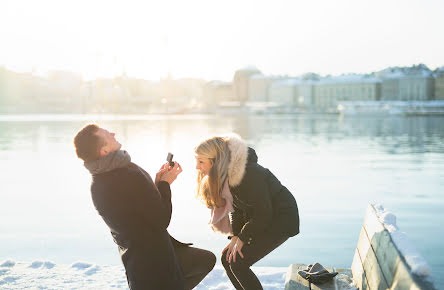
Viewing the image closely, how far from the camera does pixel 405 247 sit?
2020mm

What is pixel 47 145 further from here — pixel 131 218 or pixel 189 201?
pixel 131 218

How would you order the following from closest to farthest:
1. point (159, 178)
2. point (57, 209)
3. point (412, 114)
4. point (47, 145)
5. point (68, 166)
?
point (159, 178) → point (57, 209) → point (68, 166) → point (47, 145) → point (412, 114)

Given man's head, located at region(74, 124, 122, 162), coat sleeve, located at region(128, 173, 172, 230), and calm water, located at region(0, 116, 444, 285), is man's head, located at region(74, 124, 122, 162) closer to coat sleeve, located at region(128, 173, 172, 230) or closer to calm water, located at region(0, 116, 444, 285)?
coat sleeve, located at region(128, 173, 172, 230)

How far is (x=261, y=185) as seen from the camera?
2943 mm

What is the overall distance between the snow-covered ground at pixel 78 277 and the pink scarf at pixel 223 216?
0.92 m

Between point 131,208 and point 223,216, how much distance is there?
2.27ft

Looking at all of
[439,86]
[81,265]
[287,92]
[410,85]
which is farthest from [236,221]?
[287,92]

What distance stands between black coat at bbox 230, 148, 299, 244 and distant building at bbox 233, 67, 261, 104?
4576 inches

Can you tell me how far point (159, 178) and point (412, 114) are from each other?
7730 cm

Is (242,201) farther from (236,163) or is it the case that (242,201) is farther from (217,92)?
(217,92)

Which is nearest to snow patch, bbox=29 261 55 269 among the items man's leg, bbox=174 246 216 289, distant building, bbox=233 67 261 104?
man's leg, bbox=174 246 216 289

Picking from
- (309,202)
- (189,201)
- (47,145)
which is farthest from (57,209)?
(47,145)

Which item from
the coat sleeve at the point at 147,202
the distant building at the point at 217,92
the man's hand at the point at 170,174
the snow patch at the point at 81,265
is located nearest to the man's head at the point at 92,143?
the coat sleeve at the point at 147,202

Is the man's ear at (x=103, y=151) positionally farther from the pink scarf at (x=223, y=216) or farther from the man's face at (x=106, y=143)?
the pink scarf at (x=223, y=216)
